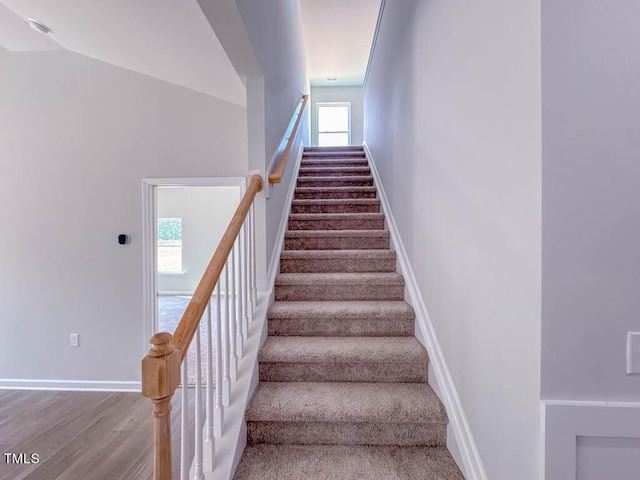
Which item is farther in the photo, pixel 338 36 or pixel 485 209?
pixel 338 36

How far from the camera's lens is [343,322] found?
6.41 ft

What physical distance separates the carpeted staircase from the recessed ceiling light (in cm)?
276

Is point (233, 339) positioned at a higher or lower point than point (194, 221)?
lower

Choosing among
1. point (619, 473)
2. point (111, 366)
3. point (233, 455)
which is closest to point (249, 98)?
point (233, 455)

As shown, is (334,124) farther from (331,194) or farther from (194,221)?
(331,194)

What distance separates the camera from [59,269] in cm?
307

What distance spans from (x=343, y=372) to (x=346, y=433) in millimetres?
305

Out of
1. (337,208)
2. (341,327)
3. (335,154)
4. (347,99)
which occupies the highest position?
(347,99)

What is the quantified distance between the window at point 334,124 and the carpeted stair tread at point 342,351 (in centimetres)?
569

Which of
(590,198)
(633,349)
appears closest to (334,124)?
(590,198)

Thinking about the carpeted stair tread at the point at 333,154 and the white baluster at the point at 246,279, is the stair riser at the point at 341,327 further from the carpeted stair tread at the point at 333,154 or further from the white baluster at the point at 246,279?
the carpeted stair tread at the point at 333,154

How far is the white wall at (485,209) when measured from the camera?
0.92 metres

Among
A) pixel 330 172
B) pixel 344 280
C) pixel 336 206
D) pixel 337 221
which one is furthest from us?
pixel 330 172

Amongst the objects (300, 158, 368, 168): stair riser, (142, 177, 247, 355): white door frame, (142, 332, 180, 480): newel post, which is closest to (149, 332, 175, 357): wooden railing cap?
(142, 332, 180, 480): newel post
